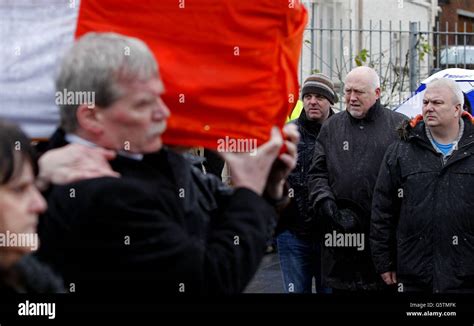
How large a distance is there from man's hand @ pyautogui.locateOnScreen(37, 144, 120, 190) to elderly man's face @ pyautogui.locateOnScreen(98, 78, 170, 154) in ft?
0.17

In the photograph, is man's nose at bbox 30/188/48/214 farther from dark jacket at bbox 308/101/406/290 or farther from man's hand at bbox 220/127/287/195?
dark jacket at bbox 308/101/406/290

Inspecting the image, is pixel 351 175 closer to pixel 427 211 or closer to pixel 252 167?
pixel 427 211

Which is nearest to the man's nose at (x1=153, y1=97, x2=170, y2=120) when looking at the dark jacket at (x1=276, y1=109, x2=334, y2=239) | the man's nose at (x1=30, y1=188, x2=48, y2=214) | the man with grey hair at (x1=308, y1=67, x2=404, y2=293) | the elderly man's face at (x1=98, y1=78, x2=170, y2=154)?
the elderly man's face at (x1=98, y1=78, x2=170, y2=154)

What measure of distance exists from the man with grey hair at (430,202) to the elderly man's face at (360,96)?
2.07 ft

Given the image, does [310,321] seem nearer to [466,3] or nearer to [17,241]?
[17,241]

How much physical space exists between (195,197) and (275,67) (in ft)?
1.47

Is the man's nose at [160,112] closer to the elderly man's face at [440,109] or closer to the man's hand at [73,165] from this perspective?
the man's hand at [73,165]

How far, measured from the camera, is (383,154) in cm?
692

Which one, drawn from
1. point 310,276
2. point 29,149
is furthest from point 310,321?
point 310,276

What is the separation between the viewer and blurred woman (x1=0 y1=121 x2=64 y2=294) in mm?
2424

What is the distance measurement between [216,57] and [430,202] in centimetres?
321

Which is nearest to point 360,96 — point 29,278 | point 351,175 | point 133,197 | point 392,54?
Answer: point 351,175

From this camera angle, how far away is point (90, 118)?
9.50 feet

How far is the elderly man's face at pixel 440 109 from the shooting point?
6348 millimetres
